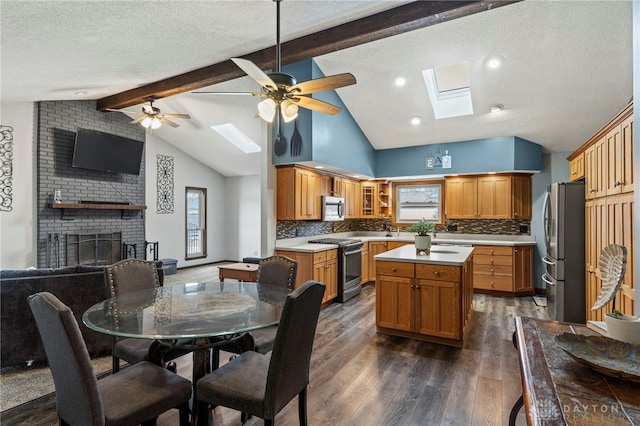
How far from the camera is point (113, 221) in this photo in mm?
6527

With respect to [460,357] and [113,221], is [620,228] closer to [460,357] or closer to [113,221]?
[460,357]

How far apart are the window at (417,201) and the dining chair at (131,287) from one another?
5.41 metres

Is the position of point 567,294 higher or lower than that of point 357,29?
lower

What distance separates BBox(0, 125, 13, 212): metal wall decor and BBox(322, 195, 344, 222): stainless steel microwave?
489 centimetres

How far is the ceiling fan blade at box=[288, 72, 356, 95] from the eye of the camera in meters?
2.42

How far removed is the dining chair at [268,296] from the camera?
232 centimetres

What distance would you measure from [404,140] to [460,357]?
4203 millimetres

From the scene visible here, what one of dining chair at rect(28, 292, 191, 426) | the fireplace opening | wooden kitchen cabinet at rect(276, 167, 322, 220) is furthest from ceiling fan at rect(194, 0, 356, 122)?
the fireplace opening

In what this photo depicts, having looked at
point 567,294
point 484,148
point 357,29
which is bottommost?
point 567,294

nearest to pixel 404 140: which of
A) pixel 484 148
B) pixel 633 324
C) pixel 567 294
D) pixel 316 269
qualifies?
pixel 484 148

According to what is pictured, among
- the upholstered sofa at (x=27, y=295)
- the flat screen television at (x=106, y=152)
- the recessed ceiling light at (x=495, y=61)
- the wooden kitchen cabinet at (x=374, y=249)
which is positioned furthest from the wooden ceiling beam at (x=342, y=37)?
the wooden kitchen cabinet at (x=374, y=249)

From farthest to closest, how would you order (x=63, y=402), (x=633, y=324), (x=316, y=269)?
1. (x=316, y=269)
2. (x=63, y=402)
3. (x=633, y=324)

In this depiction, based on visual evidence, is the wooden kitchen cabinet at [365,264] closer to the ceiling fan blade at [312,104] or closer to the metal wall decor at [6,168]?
the ceiling fan blade at [312,104]

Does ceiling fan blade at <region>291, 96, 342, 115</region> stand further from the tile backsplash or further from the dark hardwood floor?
the tile backsplash
